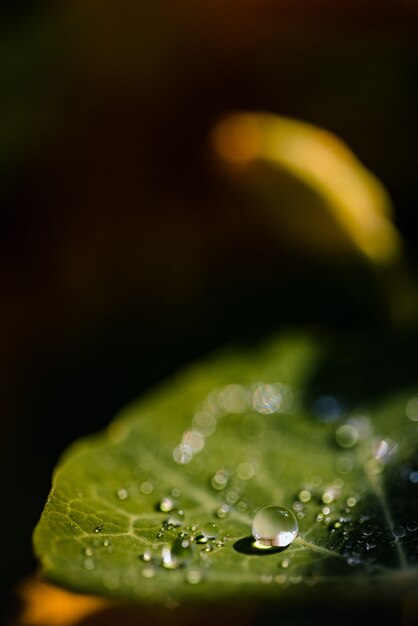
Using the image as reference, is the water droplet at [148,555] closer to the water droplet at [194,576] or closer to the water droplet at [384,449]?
the water droplet at [194,576]

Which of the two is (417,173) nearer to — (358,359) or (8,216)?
(358,359)

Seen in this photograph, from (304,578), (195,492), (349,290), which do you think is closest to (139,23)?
(349,290)

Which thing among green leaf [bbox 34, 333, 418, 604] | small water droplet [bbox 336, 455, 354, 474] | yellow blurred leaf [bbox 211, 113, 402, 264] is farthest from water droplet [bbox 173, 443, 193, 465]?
yellow blurred leaf [bbox 211, 113, 402, 264]

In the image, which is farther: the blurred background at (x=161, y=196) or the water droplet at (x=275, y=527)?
Result: the blurred background at (x=161, y=196)

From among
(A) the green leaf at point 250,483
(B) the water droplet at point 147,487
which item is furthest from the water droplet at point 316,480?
(B) the water droplet at point 147,487

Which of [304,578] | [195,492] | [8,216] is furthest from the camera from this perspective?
[8,216]

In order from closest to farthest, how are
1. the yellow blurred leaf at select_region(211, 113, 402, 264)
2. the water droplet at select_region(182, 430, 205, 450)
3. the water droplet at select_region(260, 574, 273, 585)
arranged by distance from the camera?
the water droplet at select_region(260, 574, 273, 585)
the water droplet at select_region(182, 430, 205, 450)
the yellow blurred leaf at select_region(211, 113, 402, 264)

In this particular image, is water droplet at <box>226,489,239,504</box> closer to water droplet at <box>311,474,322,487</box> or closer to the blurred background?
water droplet at <box>311,474,322,487</box>
